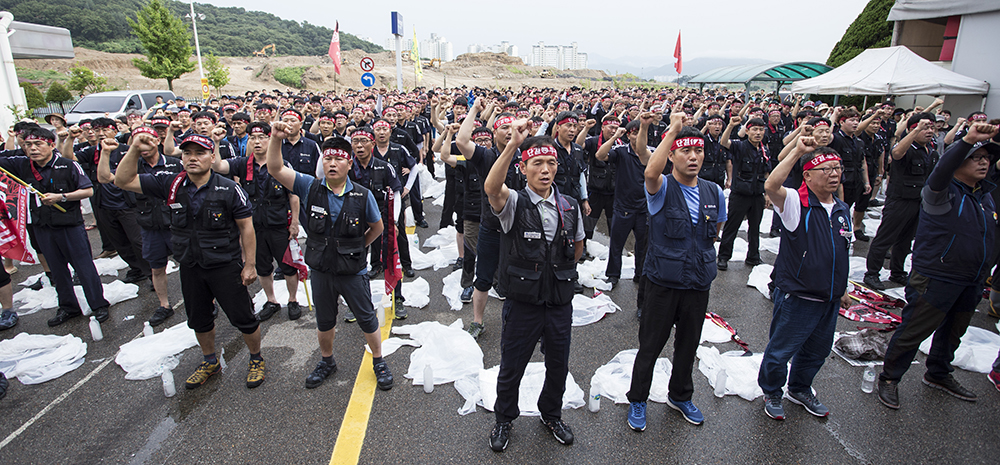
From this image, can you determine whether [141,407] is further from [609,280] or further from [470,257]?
[609,280]

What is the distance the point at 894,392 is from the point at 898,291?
291cm

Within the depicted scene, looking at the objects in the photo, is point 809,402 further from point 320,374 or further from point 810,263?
point 320,374

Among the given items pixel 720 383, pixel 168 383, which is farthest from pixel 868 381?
pixel 168 383

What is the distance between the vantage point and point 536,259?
9.87 ft

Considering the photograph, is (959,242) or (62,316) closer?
(959,242)

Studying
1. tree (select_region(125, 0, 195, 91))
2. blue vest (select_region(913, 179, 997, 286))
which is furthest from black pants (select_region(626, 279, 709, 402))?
tree (select_region(125, 0, 195, 91))

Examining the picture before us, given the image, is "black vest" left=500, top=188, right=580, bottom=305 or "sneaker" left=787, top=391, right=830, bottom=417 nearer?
"black vest" left=500, top=188, right=580, bottom=305

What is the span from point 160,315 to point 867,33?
2480cm

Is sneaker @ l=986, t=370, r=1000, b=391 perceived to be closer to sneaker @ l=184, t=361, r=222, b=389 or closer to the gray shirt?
the gray shirt

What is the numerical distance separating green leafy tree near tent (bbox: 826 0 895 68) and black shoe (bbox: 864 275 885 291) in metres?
17.3

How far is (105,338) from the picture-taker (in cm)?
490

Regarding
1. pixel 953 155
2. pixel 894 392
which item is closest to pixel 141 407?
pixel 894 392

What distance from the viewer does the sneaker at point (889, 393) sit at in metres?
3.77

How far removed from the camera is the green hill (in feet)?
199
